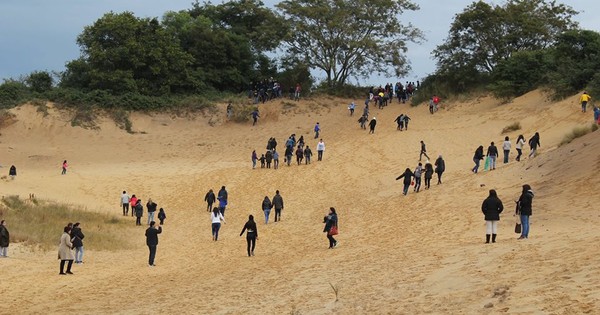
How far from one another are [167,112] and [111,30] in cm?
717

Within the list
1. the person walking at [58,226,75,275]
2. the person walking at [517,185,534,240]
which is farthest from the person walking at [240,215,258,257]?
the person walking at [517,185,534,240]

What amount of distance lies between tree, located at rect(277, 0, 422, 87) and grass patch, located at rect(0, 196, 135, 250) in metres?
30.3

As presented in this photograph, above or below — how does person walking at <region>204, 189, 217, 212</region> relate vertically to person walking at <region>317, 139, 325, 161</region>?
below

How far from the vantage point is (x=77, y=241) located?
21281mm

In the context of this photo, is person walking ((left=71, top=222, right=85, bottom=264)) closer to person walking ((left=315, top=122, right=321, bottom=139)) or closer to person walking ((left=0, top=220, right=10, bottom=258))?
person walking ((left=0, top=220, right=10, bottom=258))

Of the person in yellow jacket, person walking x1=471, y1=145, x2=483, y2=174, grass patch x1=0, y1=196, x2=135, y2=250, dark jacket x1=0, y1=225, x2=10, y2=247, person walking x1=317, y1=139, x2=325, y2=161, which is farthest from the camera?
person walking x1=317, y1=139, x2=325, y2=161

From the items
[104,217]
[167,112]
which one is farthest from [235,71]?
[104,217]

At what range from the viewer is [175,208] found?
1344 inches

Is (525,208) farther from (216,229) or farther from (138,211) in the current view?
(138,211)

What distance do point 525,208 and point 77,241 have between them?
12.5m

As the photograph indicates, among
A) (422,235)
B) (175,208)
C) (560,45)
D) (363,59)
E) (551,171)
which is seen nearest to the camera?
(422,235)

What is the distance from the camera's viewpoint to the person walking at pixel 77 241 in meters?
21.1

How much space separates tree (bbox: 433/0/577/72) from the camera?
53125mm

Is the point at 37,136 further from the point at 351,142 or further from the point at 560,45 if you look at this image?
the point at 560,45
